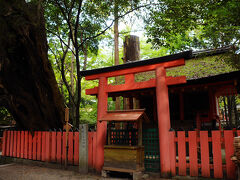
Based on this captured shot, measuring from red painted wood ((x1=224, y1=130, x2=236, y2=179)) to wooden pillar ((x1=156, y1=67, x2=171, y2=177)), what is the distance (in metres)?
1.45

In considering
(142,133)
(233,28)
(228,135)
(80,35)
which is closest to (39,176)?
(142,133)

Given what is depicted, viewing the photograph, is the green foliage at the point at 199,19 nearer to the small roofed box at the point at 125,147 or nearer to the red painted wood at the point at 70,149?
the small roofed box at the point at 125,147

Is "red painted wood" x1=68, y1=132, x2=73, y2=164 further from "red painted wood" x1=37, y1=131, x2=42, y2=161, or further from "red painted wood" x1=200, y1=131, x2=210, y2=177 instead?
"red painted wood" x1=200, y1=131, x2=210, y2=177

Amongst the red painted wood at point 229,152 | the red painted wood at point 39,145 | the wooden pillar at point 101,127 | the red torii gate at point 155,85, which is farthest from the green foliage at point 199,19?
the red painted wood at point 39,145

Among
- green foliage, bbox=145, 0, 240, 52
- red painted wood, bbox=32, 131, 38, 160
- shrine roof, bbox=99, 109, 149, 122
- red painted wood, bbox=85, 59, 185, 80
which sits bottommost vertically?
red painted wood, bbox=32, 131, 38, 160

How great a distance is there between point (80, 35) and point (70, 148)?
7.27 metres

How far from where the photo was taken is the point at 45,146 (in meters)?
8.07

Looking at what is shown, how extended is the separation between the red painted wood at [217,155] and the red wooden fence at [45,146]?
12.2 ft

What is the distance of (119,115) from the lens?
19.5 feet

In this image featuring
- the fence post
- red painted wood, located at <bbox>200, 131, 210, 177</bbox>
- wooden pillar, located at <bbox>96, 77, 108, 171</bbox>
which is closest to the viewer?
red painted wood, located at <bbox>200, 131, 210, 177</bbox>

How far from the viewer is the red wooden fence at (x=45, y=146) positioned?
703 centimetres

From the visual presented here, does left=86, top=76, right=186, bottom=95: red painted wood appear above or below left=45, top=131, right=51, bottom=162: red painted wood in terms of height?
above

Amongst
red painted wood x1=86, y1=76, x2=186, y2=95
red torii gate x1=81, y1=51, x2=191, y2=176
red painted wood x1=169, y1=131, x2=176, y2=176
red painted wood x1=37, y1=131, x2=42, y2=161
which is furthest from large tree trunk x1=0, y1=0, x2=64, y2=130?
red painted wood x1=169, y1=131, x2=176, y2=176

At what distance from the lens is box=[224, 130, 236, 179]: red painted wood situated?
4.72 m
